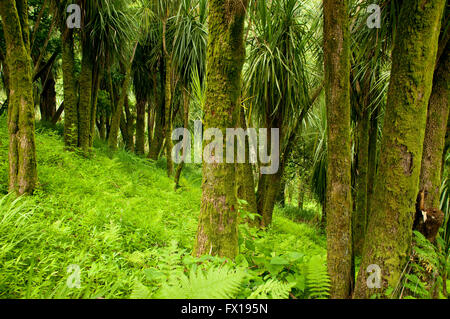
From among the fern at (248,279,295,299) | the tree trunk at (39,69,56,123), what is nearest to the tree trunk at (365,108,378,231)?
the fern at (248,279,295,299)

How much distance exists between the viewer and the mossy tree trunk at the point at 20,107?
233 centimetres

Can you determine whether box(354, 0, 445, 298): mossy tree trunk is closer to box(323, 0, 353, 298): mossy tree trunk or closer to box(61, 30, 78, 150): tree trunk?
box(323, 0, 353, 298): mossy tree trunk

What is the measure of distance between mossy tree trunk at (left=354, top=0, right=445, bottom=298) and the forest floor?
34 centimetres

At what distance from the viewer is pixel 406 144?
4.15 feet

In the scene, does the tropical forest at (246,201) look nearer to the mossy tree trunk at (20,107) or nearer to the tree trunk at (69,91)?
the mossy tree trunk at (20,107)

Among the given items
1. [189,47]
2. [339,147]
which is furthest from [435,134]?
[189,47]

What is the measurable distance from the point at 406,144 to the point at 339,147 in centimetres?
31

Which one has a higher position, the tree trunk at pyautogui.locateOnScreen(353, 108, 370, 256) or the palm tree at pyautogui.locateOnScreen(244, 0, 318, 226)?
the palm tree at pyautogui.locateOnScreen(244, 0, 318, 226)

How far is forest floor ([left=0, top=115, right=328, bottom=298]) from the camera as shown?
1227 mm

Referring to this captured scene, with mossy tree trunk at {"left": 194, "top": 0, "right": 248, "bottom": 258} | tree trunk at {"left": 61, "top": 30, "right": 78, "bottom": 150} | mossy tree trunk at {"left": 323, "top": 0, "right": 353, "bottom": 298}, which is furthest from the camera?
tree trunk at {"left": 61, "top": 30, "right": 78, "bottom": 150}

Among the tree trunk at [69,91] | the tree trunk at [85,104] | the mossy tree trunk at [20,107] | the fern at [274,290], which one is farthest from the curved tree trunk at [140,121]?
the fern at [274,290]

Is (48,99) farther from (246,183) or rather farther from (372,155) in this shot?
(372,155)

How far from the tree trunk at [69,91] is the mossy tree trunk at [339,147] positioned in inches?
163
